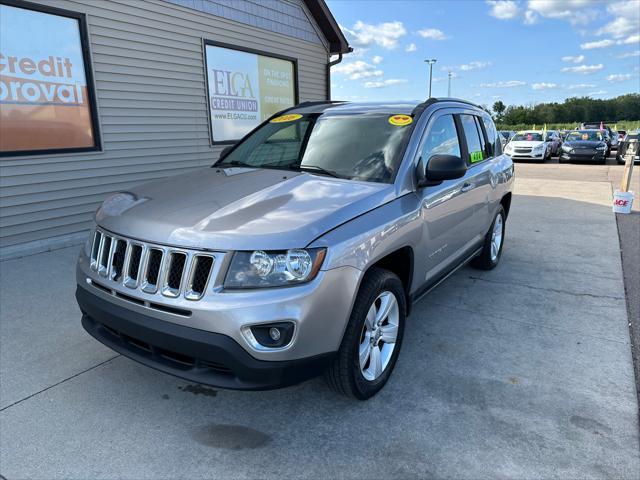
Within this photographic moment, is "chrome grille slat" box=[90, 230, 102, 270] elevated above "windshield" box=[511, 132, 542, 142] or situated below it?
below

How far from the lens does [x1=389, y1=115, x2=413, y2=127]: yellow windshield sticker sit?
3.31 metres

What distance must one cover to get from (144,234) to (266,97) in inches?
296

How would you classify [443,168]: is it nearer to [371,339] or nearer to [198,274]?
[371,339]

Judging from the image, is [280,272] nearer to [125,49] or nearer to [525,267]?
[525,267]

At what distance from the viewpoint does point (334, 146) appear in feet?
11.0

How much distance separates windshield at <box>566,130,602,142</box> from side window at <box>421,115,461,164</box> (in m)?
19.5

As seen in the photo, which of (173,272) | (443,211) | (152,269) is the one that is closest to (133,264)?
(152,269)

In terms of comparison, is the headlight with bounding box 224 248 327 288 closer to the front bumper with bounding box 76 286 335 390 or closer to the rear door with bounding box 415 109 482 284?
the front bumper with bounding box 76 286 335 390

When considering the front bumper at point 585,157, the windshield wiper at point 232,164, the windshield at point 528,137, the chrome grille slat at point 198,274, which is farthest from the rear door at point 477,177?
the windshield at point 528,137

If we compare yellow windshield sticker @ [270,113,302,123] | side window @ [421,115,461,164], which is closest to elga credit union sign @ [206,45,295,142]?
yellow windshield sticker @ [270,113,302,123]

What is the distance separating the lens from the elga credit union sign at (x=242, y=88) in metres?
8.19

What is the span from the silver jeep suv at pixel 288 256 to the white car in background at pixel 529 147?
19412 millimetres

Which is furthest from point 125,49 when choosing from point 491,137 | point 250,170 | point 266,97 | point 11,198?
point 491,137

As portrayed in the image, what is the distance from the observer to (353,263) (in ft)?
7.77
